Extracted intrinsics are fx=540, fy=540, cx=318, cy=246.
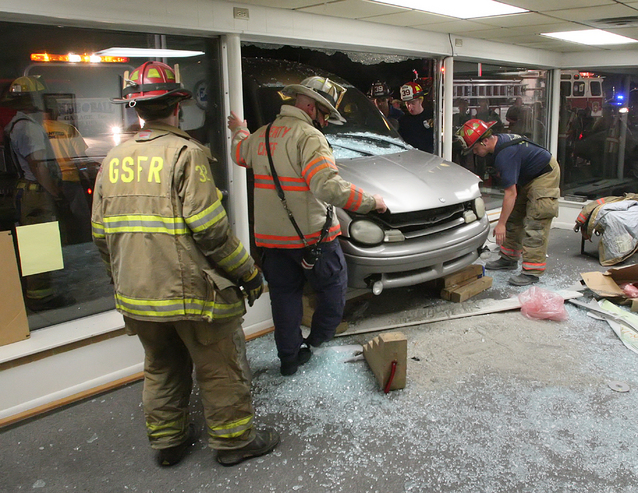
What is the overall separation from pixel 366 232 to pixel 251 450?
1879 millimetres

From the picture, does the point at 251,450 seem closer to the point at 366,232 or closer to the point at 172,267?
the point at 172,267

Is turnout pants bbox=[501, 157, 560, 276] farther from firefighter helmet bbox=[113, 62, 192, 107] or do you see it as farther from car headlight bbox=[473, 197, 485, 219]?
firefighter helmet bbox=[113, 62, 192, 107]

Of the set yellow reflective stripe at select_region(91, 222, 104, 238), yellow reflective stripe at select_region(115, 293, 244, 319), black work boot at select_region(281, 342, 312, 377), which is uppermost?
yellow reflective stripe at select_region(91, 222, 104, 238)

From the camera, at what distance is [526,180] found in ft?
18.2

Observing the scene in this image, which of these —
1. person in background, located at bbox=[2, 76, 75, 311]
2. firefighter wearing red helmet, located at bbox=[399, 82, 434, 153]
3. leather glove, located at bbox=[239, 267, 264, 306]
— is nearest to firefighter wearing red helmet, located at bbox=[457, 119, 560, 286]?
firefighter wearing red helmet, located at bbox=[399, 82, 434, 153]

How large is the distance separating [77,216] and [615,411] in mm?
3635

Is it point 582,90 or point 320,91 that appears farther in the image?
point 582,90

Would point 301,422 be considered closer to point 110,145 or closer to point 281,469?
point 281,469

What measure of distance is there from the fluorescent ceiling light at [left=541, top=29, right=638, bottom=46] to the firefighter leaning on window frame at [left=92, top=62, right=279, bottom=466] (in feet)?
16.7

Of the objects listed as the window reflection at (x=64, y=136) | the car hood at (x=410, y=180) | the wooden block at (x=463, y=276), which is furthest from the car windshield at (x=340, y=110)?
the wooden block at (x=463, y=276)

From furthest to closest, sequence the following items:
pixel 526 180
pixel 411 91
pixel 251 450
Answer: pixel 411 91, pixel 526 180, pixel 251 450

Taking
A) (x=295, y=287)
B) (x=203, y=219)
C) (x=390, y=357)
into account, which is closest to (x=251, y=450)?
(x=390, y=357)

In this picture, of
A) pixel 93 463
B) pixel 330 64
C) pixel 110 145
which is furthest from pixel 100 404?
pixel 330 64

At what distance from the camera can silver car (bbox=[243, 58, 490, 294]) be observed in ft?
13.5
